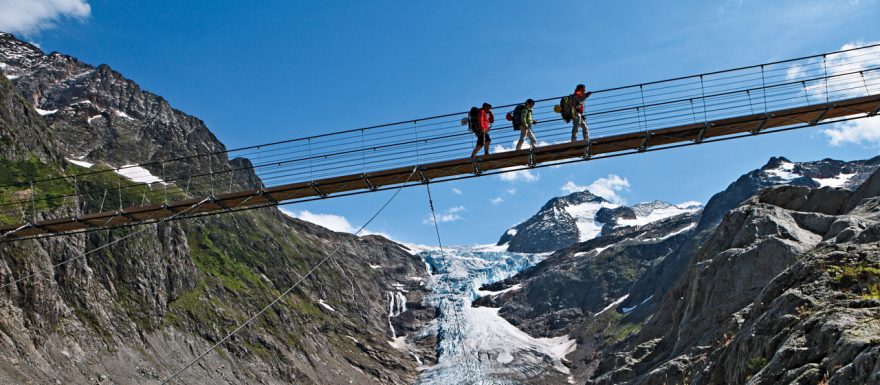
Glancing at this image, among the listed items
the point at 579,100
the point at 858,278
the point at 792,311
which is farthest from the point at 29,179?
the point at 858,278

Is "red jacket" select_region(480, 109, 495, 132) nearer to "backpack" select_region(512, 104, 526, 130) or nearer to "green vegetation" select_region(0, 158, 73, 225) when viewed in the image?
"backpack" select_region(512, 104, 526, 130)

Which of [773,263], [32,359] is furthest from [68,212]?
[773,263]

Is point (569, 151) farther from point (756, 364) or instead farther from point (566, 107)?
point (756, 364)

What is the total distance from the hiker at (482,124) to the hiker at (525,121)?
0.98m

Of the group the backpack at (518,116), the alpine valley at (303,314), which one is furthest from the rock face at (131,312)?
the backpack at (518,116)

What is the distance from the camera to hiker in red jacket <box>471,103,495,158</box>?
27.1m

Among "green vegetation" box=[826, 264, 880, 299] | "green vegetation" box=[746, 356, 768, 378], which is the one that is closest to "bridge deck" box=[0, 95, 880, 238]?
"green vegetation" box=[826, 264, 880, 299]

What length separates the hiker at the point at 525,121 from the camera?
26734mm

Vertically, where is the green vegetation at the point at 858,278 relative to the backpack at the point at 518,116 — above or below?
below

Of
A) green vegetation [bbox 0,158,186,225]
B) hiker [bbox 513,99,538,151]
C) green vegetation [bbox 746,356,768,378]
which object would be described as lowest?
green vegetation [bbox 746,356,768,378]

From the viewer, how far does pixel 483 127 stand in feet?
89.1

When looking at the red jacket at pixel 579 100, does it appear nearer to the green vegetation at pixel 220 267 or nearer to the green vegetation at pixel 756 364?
the green vegetation at pixel 756 364

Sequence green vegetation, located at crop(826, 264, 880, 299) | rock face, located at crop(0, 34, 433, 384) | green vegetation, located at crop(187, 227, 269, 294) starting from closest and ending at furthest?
green vegetation, located at crop(826, 264, 880, 299) < rock face, located at crop(0, 34, 433, 384) < green vegetation, located at crop(187, 227, 269, 294)

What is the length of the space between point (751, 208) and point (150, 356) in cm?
10410
